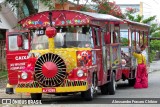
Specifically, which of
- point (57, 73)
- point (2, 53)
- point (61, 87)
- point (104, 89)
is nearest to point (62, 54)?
point (57, 73)

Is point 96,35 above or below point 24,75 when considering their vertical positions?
above

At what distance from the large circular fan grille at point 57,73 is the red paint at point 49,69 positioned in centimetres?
8

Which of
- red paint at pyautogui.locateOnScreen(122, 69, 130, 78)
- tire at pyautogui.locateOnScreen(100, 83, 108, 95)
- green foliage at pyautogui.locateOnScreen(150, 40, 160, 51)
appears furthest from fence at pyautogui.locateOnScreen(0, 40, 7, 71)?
green foliage at pyautogui.locateOnScreen(150, 40, 160, 51)

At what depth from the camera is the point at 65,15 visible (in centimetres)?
1582

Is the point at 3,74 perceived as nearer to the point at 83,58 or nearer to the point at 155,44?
the point at 83,58

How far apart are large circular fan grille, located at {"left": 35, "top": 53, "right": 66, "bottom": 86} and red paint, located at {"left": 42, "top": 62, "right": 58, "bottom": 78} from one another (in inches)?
3.1

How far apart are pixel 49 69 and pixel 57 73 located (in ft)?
0.88

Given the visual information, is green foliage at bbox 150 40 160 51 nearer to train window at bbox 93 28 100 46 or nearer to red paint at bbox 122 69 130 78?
red paint at bbox 122 69 130 78

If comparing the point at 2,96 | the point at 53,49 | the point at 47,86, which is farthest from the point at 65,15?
the point at 2,96

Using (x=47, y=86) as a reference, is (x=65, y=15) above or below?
above

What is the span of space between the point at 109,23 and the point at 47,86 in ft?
15.9

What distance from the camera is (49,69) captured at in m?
14.7

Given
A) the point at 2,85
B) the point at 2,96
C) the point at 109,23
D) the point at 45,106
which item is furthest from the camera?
the point at 2,85

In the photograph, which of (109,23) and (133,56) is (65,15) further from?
(133,56)
